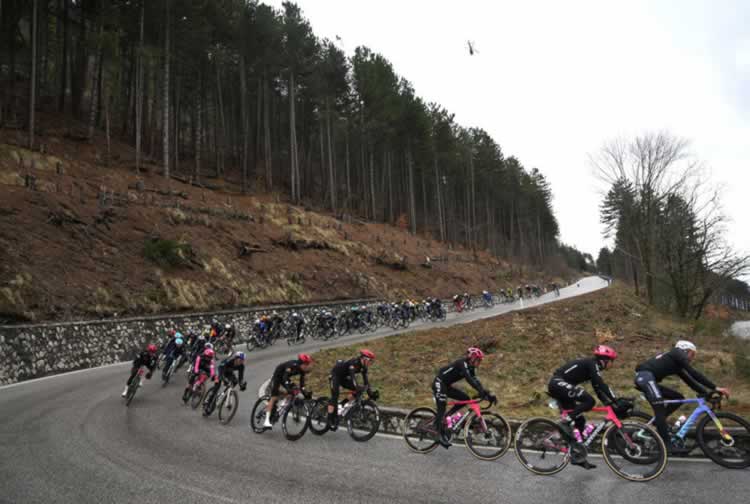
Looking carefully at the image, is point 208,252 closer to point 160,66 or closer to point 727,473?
point 160,66

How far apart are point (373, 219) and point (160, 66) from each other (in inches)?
1028

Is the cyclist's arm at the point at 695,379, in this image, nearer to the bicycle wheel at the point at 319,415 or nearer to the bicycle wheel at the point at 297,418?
the bicycle wheel at the point at 319,415

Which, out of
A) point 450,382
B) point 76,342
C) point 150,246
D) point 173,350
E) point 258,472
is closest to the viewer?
point 258,472

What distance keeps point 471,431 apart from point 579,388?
6.00 feet

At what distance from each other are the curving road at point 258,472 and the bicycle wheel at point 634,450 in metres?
0.16

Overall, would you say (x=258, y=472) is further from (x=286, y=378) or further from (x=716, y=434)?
(x=716, y=434)

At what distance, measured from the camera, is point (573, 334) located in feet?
56.1

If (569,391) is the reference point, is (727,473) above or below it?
below

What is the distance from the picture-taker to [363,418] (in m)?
8.27

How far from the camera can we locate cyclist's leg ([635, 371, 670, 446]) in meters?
6.19

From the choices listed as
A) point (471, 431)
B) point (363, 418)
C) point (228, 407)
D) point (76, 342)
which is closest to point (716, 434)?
point (471, 431)

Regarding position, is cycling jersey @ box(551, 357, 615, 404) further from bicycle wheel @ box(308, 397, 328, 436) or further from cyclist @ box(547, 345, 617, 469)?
bicycle wheel @ box(308, 397, 328, 436)

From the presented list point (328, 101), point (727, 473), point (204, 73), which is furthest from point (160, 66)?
point (727, 473)

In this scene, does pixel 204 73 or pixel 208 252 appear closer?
pixel 208 252
